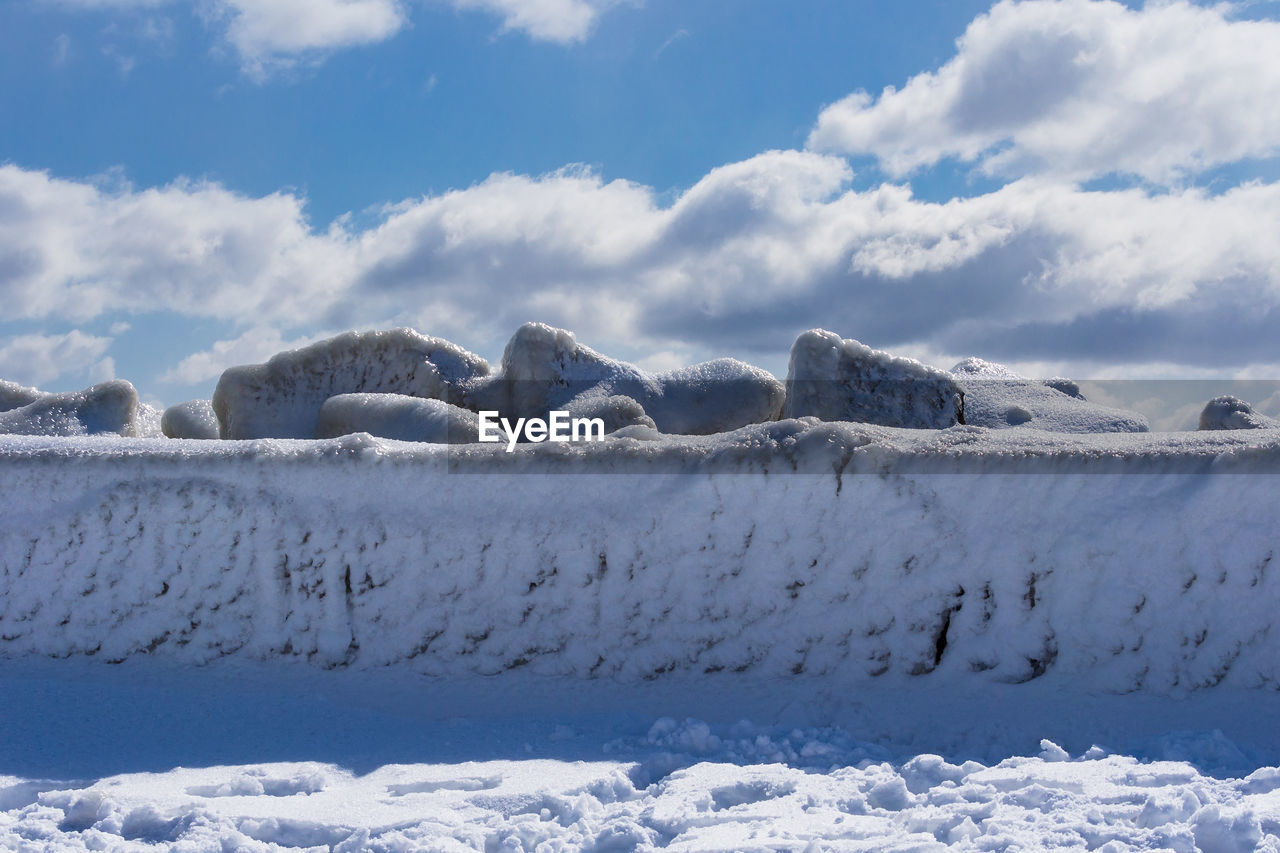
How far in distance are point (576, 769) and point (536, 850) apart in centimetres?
44

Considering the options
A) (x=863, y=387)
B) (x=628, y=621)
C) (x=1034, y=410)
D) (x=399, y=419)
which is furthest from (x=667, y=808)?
(x=1034, y=410)

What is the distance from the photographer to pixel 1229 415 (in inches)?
227

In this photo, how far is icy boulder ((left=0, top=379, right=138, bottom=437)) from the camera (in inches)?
238

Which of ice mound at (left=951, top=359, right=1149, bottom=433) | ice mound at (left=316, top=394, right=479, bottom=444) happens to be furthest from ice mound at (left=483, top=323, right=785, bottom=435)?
ice mound at (left=951, top=359, right=1149, bottom=433)

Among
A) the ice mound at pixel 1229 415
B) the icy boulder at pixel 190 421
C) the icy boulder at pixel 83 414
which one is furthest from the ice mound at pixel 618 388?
the ice mound at pixel 1229 415

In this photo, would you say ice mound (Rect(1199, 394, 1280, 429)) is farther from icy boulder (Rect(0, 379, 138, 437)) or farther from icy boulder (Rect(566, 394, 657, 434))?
icy boulder (Rect(0, 379, 138, 437))

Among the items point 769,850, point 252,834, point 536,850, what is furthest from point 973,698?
point 252,834

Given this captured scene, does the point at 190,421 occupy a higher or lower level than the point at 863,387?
higher

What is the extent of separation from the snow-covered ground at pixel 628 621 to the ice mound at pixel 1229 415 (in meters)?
2.82

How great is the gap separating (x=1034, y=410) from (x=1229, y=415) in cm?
102

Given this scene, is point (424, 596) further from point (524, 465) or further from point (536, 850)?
point (536, 850)

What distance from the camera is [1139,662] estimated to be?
280 centimetres

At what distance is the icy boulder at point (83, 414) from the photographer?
6.05 meters
